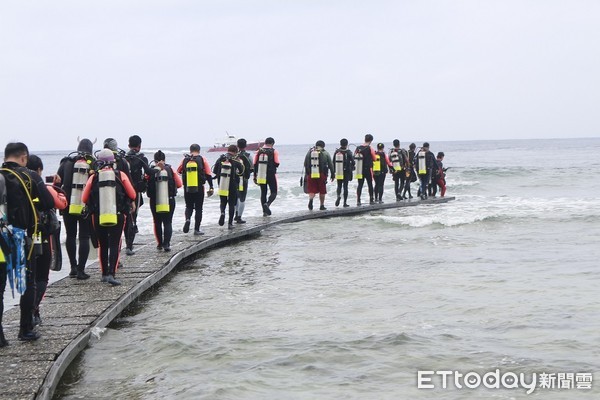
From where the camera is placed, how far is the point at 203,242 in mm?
12719

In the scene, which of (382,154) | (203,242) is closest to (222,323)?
(203,242)

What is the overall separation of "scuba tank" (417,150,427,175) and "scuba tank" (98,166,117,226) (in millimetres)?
14534

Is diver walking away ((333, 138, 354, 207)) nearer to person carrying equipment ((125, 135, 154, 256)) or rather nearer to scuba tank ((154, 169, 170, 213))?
scuba tank ((154, 169, 170, 213))

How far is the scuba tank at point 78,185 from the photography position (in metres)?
8.54

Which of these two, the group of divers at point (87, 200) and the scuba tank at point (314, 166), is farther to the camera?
the scuba tank at point (314, 166)

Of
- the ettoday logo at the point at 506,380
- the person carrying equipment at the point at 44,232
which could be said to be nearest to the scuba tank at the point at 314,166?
the person carrying equipment at the point at 44,232

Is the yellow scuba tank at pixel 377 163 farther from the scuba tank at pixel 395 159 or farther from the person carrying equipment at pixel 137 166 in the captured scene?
the person carrying equipment at pixel 137 166

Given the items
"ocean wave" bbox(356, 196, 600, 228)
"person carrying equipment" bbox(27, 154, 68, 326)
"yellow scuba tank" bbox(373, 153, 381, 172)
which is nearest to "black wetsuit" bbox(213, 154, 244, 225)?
"ocean wave" bbox(356, 196, 600, 228)

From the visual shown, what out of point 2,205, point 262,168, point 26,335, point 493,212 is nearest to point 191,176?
point 262,168

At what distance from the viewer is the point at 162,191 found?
10484mm

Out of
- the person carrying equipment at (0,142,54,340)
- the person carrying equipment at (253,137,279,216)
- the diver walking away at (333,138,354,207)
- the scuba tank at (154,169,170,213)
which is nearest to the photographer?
the person carrying equipment at (0,142,54,340)

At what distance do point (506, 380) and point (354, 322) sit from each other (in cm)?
213

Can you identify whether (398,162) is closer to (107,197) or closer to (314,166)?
(314,166)

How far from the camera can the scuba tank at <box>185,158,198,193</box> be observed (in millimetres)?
12109
